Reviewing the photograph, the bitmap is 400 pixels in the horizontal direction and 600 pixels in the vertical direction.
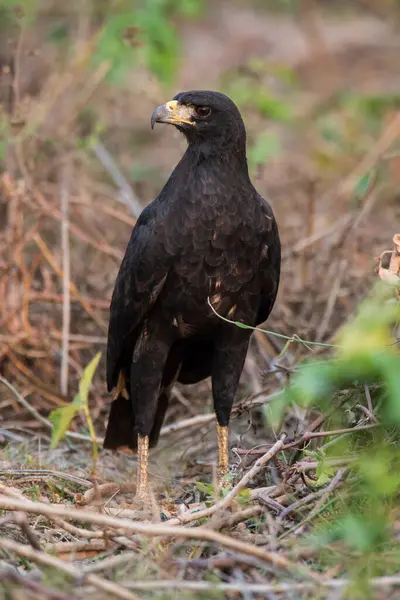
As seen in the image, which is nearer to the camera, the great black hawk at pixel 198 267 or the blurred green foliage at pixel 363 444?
the blurred green foliage at pixel 363 444

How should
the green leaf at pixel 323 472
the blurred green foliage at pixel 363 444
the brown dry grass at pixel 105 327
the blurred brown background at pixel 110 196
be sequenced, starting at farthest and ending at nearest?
the blurred brown background at pixel 110 196 < the green leaf at pixel 323 472 < the brown dry grass at pixel 105 327 < the blurred green foliage at pixel 363 444

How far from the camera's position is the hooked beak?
479cm

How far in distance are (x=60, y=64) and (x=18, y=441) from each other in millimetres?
4124

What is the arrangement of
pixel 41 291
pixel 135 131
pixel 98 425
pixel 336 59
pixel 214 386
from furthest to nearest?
pixel 336 59
pixel 135 131
pixel 41 291
pixel 98 425
pixel 214 386

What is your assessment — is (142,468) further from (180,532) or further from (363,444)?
(180,532)

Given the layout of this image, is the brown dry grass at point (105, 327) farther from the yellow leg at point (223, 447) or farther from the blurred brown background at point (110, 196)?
the yellow leg at point (223, 447)

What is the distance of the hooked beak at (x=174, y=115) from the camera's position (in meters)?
4.79

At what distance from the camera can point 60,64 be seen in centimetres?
884

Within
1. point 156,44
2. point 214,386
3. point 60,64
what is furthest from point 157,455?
point 60,64

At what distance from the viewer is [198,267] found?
4605 millimetres

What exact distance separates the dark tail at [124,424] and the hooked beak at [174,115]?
1.48 metres

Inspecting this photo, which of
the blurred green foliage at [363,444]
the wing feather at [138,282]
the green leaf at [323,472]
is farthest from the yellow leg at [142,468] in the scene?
the green leaf at [323,472]

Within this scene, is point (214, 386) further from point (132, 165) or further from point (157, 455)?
point (132, 165)

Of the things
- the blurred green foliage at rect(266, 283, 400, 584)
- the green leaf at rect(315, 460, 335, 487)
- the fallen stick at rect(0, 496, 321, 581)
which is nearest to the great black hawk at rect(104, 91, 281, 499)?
the blurred green foliage at rect(266, 283, 400, 584)
